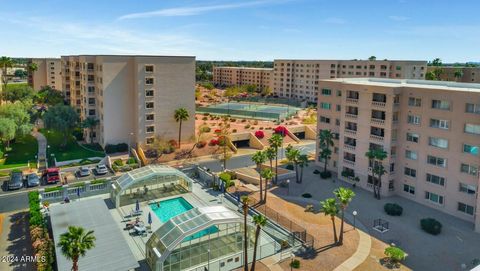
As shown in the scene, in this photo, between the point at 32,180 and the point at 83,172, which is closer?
the point at 32,180

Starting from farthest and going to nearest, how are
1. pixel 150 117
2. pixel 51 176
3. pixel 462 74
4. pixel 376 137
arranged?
pixel 462 74 < pixel 150 117 < pixel 51 176 < pixel 376 137

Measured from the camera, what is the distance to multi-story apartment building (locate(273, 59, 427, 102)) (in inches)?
5030

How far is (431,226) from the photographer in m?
42.4

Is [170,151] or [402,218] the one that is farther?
[170,151]

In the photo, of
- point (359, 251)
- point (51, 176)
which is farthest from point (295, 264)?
point (51, 176)

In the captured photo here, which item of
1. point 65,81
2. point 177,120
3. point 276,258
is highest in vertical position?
point 65,81

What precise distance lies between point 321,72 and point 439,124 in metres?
104

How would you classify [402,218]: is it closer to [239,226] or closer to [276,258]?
[276,258]

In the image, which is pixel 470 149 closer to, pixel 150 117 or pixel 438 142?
pixel 438 142

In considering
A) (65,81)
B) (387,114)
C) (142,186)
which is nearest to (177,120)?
(142,186)

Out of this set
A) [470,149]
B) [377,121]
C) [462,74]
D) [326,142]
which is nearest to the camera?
[470,149]

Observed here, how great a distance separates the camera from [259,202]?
5097cm

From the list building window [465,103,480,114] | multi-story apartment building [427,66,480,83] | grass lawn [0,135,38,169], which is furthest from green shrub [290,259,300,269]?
multi-story apartment building [427,66,480,83]

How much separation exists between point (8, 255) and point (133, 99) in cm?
4266
